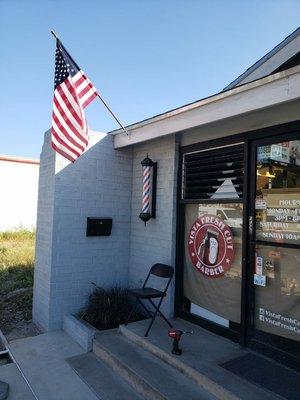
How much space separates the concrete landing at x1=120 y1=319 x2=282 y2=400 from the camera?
2.72 metres

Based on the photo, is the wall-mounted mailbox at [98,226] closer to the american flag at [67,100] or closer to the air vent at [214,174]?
the american flag at [67,100]

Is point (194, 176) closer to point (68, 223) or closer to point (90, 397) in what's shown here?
point (68, 223)

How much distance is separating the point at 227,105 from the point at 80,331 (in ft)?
10.4

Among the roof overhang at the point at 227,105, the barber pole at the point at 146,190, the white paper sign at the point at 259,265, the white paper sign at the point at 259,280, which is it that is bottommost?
the white paper sign at the point at 259,280

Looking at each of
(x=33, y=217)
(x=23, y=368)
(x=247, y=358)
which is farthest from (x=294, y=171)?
(x=33, y=217)

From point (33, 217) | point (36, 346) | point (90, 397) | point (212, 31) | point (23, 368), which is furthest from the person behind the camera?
point (33, 217)

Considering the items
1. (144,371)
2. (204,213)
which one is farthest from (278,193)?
(144,371)

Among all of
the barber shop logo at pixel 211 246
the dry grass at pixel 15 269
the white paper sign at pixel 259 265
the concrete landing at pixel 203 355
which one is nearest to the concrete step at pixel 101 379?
the concrete landing at pixel 203 355

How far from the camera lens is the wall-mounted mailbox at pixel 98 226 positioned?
4.82 meters

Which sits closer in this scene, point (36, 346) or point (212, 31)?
point (36, 346)

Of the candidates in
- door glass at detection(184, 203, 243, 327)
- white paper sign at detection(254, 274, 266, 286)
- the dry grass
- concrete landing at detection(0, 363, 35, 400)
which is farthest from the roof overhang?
the dry grass

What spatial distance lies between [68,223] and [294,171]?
3.01 meters

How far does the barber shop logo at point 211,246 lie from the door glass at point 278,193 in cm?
48

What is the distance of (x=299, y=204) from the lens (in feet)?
10.4
